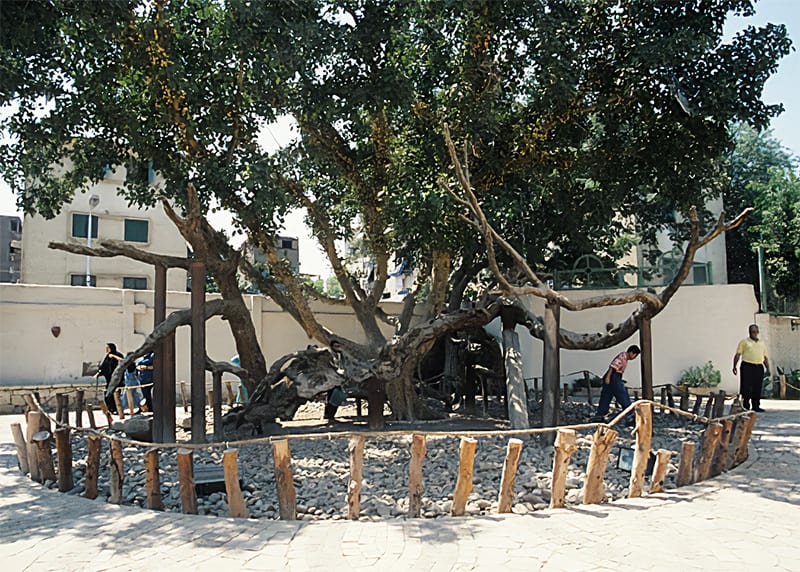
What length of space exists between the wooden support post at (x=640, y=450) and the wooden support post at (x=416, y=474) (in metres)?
2.27

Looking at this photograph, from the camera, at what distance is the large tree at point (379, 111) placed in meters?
9.58

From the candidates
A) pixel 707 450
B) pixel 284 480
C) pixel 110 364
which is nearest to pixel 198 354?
pixel 284 480

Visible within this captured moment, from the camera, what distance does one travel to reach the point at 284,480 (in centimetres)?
625

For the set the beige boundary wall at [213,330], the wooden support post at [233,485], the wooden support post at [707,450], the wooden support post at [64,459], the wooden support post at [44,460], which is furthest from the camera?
the beige boundary wall at [213,330]

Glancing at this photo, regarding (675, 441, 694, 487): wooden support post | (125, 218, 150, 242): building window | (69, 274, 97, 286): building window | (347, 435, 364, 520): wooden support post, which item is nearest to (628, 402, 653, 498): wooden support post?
(675, 441, 694, 487): wooden support post

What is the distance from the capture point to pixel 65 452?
24.3 ft

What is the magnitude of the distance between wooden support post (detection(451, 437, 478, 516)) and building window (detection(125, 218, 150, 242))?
74.1ft

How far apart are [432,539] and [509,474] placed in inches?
44.2

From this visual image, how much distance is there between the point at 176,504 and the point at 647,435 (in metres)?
5.00

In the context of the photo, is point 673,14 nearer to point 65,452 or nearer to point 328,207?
point 328,207

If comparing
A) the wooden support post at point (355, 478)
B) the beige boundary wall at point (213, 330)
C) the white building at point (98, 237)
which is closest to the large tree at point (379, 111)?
the wooden support post at point (355, 478)

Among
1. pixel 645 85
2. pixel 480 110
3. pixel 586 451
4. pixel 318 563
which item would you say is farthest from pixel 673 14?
pixel 318 563

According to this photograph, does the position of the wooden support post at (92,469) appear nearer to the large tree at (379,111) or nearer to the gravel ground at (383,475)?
the gravel ground at (383,475)

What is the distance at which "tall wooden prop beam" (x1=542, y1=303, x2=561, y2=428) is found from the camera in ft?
31.4
